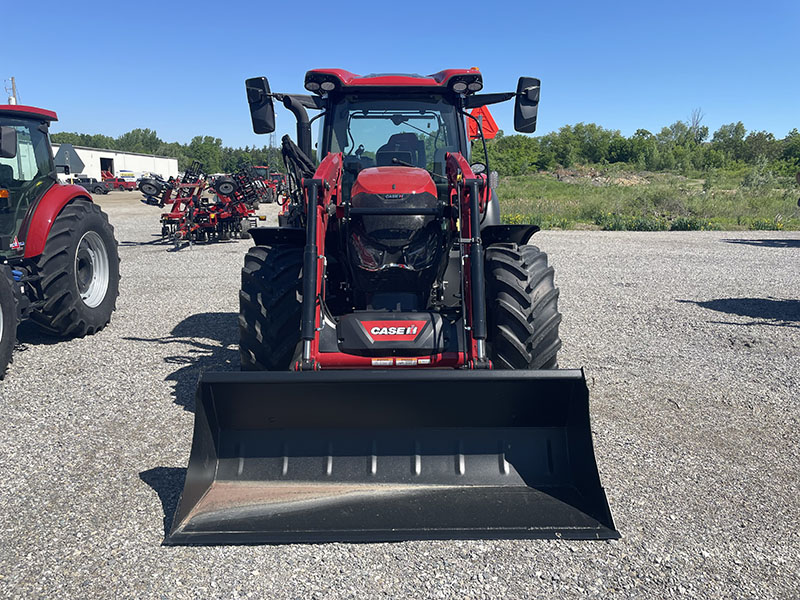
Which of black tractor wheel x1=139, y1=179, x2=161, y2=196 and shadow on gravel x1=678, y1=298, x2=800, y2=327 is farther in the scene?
black tractor wheel x1=139, y1=179, x2=161, y2=196

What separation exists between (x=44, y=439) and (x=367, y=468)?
2.32m

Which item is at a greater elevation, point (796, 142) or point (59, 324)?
point (796, 142)

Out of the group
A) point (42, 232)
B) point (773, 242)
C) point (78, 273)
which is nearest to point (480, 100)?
point (42, 232)

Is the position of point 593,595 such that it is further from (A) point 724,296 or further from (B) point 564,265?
(B) point 564,265

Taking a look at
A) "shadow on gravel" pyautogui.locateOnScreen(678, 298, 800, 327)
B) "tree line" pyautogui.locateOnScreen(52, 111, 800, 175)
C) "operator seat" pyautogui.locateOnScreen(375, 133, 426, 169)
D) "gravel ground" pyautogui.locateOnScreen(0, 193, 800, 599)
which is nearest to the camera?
"gravel ground" pyautogui.locateOnScreen(0, 193, 800, 599)

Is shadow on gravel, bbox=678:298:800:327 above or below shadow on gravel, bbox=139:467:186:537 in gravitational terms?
above

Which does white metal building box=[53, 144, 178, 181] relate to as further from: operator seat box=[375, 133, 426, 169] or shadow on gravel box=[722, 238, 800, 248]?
operator seat box=[375, 133, 426, 169]

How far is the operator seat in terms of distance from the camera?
5.00m

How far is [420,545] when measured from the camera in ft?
10.1

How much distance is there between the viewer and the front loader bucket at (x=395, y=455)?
3100 millimetres

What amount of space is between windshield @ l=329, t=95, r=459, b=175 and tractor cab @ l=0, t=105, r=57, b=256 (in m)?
3.21

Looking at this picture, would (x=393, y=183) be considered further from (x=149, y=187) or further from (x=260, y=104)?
(x=149, y=187)

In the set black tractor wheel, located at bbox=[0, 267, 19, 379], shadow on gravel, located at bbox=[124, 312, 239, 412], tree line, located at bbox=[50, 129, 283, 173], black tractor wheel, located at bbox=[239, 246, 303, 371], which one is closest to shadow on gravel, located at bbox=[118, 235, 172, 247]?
shadow on gravel, located at bbox=[124, 312, 239, 412]

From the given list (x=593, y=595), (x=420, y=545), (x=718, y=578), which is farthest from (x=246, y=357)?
(x=718, y=578)
